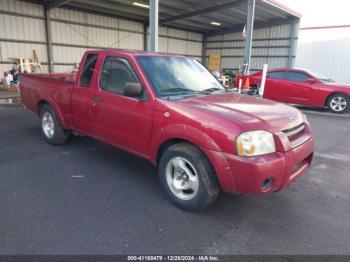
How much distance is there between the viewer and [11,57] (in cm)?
1437

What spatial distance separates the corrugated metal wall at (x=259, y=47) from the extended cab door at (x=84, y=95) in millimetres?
19763

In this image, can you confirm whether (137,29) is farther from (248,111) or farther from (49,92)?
(248,111)

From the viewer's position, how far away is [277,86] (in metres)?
11.8

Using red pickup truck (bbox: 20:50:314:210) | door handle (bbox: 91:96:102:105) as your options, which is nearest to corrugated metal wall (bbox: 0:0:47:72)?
red pickup truck (bbox: 20:50:314:210)

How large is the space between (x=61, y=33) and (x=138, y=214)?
15.6 metres

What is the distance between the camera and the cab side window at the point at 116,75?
3.92 meters

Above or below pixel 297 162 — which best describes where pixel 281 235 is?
below

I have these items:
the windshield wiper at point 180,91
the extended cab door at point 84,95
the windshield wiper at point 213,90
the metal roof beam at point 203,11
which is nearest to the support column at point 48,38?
the metal roof beam at point 203,11

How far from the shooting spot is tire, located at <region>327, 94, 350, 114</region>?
421 inches

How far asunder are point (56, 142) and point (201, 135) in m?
3.63

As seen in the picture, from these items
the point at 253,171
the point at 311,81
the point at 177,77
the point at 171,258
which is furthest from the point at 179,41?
the point at 171,258

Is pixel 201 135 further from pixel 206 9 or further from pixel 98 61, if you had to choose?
pixel 206 9

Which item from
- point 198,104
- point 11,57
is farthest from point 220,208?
point 11,57

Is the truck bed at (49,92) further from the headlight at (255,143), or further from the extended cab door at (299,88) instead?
the extended cab door at (299,88)
